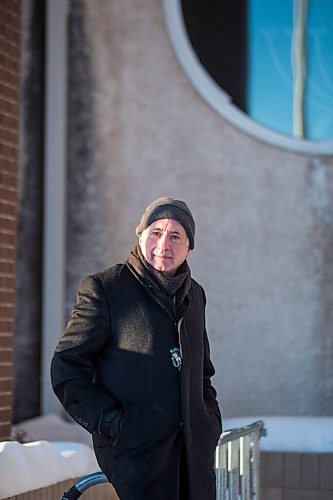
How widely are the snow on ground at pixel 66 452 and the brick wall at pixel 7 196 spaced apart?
369mm

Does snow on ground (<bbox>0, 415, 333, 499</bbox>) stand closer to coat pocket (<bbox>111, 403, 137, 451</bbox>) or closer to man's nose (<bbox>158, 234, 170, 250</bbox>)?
coat pocket (<bbox>111, 403, 137, 451</bbox>)

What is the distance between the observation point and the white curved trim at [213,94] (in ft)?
24.5

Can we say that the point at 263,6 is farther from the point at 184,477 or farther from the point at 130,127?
the point at 184,477

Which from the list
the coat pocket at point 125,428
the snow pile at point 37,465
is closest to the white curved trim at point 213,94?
the snow pile at point 37,465

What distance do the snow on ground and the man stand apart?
680mm

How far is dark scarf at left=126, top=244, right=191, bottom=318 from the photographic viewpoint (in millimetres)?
3361

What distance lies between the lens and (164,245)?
11.1 ft

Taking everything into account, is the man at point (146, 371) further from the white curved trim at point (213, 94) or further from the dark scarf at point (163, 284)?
the white curved trim at point (213, 94)

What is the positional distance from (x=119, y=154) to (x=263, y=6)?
145cm

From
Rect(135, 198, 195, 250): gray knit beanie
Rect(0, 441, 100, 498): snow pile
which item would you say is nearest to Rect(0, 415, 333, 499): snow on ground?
Rect(0, 441, 100, 498): snow pile

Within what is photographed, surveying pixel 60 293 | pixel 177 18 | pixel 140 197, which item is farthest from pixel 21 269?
pixel 177 18

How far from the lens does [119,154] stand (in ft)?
24.8

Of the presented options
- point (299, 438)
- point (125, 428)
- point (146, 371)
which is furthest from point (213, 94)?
point (125, 428)

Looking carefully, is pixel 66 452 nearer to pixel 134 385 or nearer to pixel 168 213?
pixel 134 385
